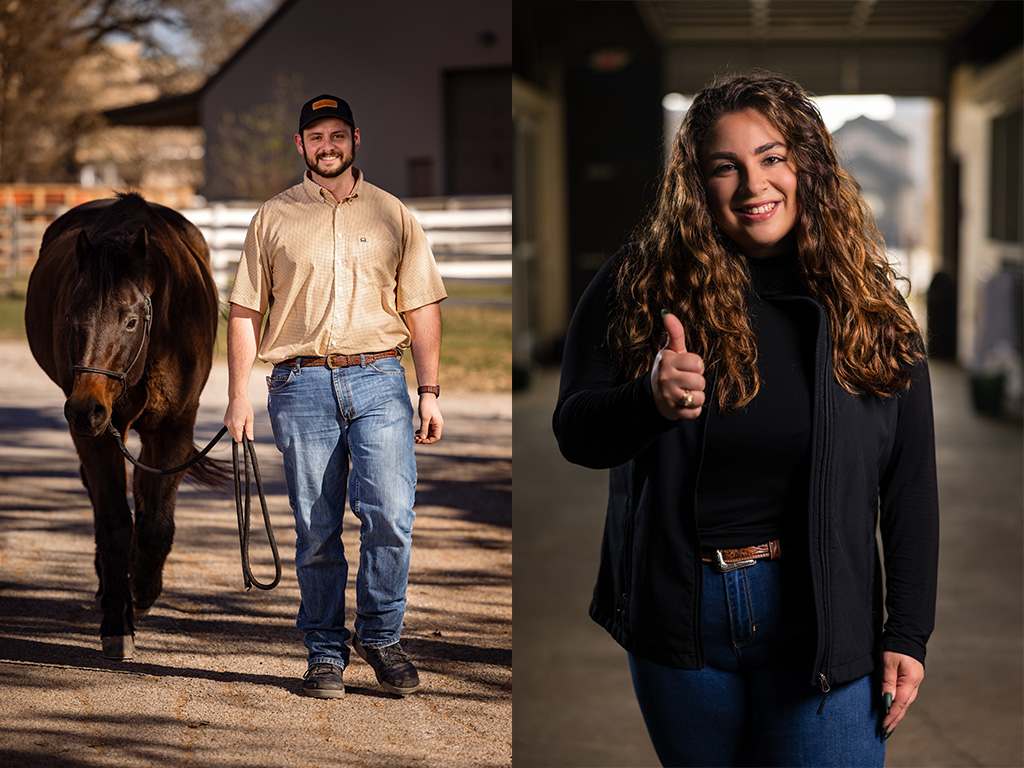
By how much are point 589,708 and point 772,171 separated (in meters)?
3.10

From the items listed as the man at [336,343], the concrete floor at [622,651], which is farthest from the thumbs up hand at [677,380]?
the concrete floor at [622,651]

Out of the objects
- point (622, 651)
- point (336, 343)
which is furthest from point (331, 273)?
point (622, 651)

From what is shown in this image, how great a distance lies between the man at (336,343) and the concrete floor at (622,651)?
205 cm

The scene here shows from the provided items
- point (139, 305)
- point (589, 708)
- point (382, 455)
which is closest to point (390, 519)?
point (382, 455)

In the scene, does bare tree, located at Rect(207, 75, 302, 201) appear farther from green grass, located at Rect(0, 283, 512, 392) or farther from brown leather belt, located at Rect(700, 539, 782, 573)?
brown leather belt, located at Rect(700, 539, 782, 573)

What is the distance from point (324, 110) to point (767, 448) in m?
0.96

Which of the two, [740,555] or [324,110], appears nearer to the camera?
[740,555]

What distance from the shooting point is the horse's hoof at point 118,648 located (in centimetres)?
205

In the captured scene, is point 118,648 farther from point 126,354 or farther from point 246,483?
point 126,354

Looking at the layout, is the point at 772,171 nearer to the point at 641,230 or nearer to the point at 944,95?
the point at 641,230

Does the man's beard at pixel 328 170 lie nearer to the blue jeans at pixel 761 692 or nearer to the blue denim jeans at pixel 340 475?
the blue denim jeans at pixel 340 475

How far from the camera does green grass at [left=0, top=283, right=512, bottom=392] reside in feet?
7.19

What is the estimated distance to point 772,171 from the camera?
5.16 ft

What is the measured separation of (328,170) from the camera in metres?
1.88
